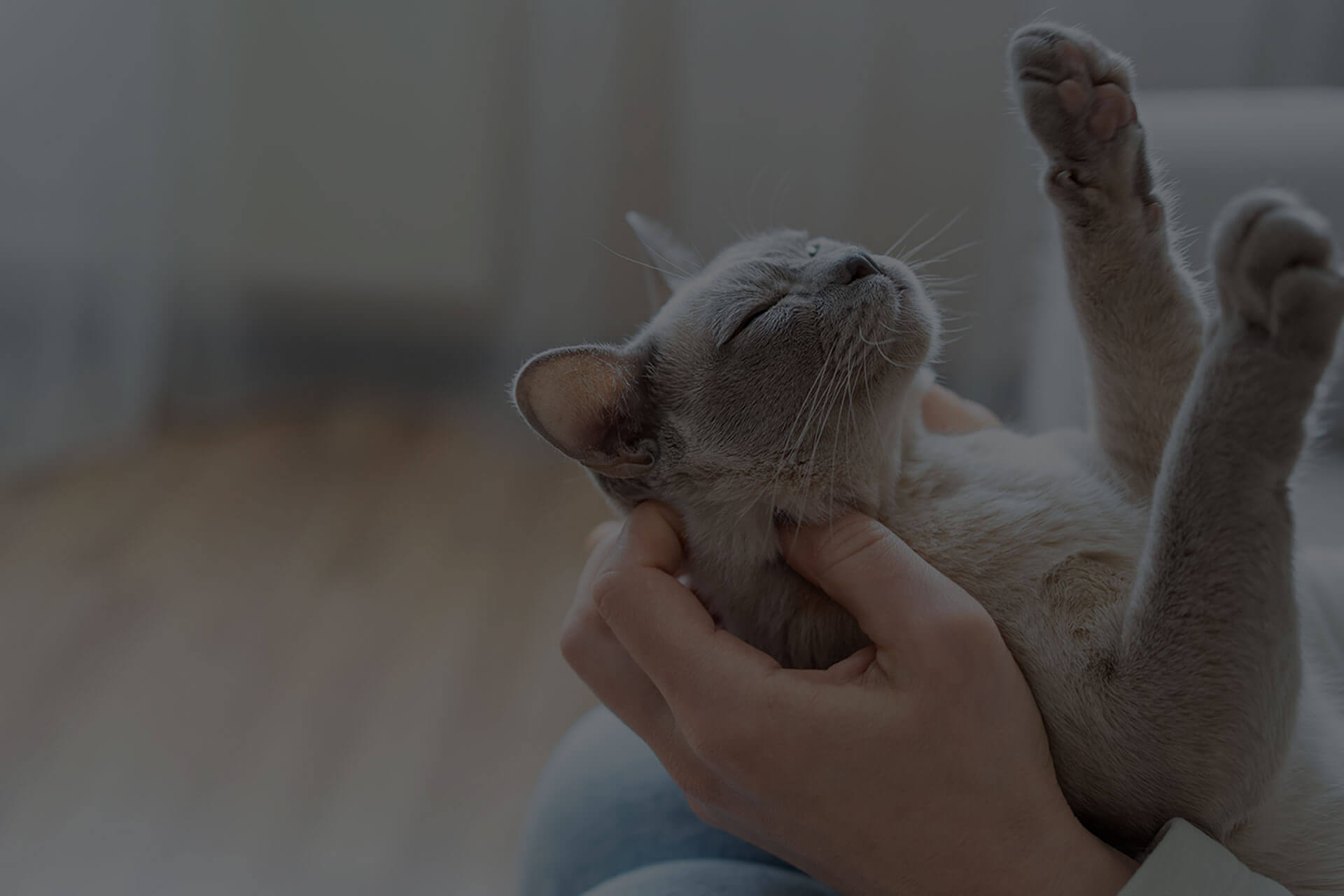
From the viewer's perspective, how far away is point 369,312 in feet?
11.2

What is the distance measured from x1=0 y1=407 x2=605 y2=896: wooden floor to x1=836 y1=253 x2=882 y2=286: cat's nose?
4.28 ft

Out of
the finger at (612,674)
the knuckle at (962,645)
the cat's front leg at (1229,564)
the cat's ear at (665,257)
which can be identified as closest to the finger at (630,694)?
the finger at (612,674)

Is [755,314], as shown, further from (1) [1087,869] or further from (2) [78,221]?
(2) [78,221]

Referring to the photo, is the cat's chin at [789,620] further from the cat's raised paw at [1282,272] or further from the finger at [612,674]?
the cat's raised paw at [1282,272]

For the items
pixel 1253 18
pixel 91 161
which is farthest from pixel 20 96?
pixel 1253 18

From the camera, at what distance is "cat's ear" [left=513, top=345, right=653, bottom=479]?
1091mm

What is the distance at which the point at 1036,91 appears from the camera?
1.04 meters

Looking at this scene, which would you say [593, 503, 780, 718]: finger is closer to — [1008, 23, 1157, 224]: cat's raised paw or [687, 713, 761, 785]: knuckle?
[687, 713, 761, 785]: knuckle

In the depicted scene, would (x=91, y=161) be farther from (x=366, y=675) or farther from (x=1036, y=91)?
(x=1036, y=91)

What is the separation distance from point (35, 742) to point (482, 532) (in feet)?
3.71

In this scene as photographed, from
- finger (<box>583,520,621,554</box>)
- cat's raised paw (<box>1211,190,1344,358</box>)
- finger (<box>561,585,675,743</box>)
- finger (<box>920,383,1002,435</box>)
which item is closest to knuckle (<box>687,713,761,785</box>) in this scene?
finger (<box>561,585,675,743</box>)

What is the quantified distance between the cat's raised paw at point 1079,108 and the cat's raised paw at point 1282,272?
0.28m

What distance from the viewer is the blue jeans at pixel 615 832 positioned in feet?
4.00

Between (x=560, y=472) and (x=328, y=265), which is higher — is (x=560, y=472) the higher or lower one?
the lower one
